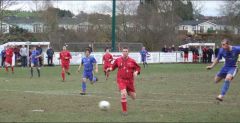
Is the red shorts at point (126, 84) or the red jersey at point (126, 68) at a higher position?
the red jersey at point (126, 68)

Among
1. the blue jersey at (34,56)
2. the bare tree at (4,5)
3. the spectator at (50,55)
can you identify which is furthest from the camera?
the bare tree at (4,5)

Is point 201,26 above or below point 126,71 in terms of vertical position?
above

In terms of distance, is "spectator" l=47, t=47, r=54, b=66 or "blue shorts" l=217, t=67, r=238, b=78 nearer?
"blue shorts" l=217, t=67, r=238, b=78

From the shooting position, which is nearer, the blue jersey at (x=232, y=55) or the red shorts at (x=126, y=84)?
the red shorts at (x=126, y=84)

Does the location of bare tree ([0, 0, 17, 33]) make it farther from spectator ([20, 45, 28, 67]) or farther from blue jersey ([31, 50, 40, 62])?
blue jersey ([31, 50, 40, 62])

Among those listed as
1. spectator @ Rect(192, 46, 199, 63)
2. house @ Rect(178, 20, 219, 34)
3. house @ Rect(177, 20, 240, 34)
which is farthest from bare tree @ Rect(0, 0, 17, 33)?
house @ Rect(178, 20, 219, 34)

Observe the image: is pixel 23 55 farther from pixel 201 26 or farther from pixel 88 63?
pixel 201 26

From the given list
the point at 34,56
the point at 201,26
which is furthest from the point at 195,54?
the point at 201,26

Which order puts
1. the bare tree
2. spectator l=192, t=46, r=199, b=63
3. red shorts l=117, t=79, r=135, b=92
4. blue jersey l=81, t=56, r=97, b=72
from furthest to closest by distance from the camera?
1. spectator l=192, t=46, r=199, b=63
2. the bare tree
3. blue jersey l=81, t=56, r=97, b=72
4. red shorts l=117, t=79, r=135, b=92

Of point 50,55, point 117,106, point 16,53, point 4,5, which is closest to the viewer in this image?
point 117,106

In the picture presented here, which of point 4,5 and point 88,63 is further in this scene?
point 4,5

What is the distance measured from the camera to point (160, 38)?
244ft

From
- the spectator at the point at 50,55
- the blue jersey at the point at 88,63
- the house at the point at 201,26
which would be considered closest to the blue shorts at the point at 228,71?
the blue jersey at the point at 88,63

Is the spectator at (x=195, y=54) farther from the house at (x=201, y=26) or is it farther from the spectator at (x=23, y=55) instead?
the house at (x=201, y=26)
